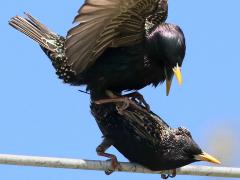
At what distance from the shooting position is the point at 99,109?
258 inches

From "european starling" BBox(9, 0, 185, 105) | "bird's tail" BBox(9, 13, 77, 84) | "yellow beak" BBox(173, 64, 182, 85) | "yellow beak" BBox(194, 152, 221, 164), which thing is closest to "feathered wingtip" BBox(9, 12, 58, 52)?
"bird's tail" BBox(9, 13, 77, 84)

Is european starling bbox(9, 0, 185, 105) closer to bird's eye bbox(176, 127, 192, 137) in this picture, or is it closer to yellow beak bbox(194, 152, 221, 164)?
bird's eye bbox(176, 127, 192, 137)

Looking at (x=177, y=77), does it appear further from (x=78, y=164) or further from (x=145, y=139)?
(x=78, y=164)

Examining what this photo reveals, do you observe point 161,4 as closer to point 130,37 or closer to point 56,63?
point 130,37

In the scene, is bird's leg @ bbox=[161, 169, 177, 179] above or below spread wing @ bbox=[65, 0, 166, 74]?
below

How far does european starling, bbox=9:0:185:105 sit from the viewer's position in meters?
6.21

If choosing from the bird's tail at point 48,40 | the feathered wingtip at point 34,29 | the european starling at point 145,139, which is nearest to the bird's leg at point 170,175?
the european starling at point 145,139

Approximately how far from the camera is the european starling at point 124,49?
621 cm

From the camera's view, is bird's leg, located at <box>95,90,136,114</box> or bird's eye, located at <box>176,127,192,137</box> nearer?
bird's leg, located at <box>95,90,136,114</box>

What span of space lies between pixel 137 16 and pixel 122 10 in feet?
0.58

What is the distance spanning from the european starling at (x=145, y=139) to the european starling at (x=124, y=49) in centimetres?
21

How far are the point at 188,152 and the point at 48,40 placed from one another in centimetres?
143

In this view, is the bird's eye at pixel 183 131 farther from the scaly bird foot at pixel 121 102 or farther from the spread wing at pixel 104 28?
the spread wing at pixel 104 28

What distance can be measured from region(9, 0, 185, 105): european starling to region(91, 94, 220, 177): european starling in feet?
0.69
